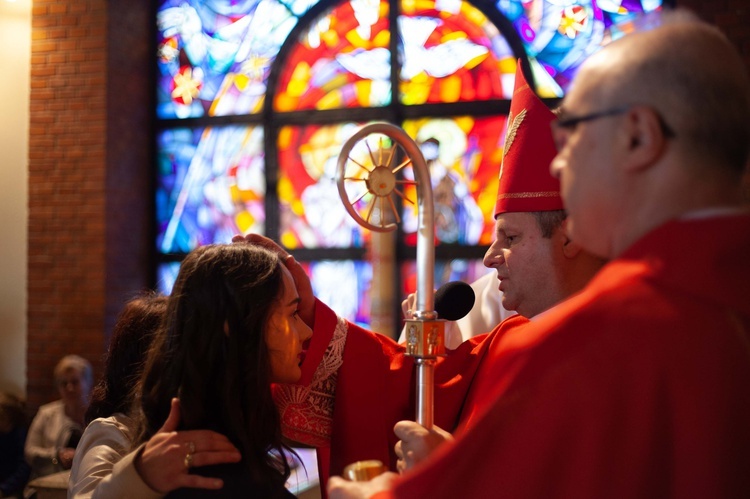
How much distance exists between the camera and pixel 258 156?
6.61m

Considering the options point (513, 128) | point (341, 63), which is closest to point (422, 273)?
point (513, 128)

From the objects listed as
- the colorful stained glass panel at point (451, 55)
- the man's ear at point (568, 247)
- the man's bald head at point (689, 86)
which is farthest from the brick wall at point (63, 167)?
the man's bald head at point (689, 86)

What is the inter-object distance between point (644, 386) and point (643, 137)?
1.00ft

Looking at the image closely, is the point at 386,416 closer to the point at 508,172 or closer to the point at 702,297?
the point at 508,172

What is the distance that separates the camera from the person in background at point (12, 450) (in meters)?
4.98

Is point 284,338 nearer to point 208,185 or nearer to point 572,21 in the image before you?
point 572,21

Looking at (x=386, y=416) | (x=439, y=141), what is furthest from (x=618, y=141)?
(x=439, y=141)

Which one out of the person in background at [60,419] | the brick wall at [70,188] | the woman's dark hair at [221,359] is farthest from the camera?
the brick wall at [70,188]

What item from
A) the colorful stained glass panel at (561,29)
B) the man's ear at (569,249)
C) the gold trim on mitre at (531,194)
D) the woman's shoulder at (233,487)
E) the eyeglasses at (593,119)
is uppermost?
the colorful stained glass panel at (561,29)

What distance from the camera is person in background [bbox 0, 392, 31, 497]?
498cm

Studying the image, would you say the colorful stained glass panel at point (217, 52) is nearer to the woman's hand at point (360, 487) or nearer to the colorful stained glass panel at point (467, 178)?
the colorful stained glass panel at point (467, 178)

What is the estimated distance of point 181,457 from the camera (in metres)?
1.51

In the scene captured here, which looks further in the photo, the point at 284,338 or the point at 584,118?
the point at 284,338

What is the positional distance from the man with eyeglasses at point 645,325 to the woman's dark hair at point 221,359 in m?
0.59
